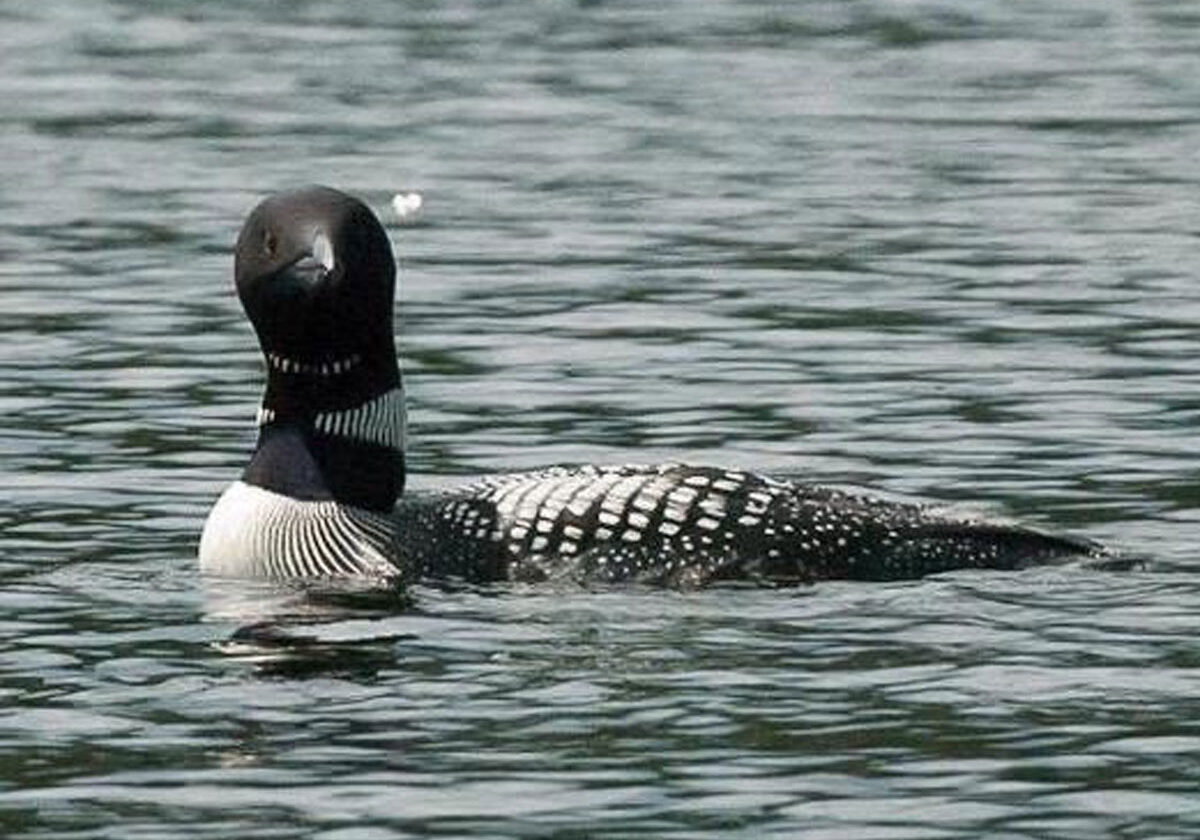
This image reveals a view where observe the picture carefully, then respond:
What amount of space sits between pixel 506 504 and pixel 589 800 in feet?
9.47

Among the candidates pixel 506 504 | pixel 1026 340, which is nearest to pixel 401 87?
pixel 1026 340

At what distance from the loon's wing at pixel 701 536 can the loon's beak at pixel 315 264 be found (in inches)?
29.5

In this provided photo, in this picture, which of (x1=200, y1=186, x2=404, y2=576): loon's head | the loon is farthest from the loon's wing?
(x1=200, y1=186, x2=404, y2=576): loon's head

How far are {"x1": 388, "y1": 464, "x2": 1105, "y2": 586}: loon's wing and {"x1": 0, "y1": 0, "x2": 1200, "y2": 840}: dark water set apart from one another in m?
0.11

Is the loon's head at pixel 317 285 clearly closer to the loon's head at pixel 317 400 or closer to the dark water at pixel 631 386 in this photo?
the loon's head at pixel 317 400

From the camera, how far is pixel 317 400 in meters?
13.4

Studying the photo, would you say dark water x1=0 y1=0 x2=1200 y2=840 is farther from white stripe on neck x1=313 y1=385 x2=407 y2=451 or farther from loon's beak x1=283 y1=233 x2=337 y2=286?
loon's beak x1=283 y1=233 x2=337 y2=286

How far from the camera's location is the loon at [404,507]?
41.8 ft

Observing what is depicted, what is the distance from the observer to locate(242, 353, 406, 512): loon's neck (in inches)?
524

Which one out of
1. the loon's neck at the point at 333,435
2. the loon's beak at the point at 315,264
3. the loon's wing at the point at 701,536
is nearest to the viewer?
the loon's wing at the point at 701,536

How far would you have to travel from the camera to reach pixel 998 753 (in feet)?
34.8

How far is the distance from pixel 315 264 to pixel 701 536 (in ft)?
4.30

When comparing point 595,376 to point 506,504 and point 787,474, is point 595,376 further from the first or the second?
point 506,504

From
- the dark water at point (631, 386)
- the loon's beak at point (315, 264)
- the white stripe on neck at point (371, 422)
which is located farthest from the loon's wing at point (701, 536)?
the loon's beak at point (315, 264)
